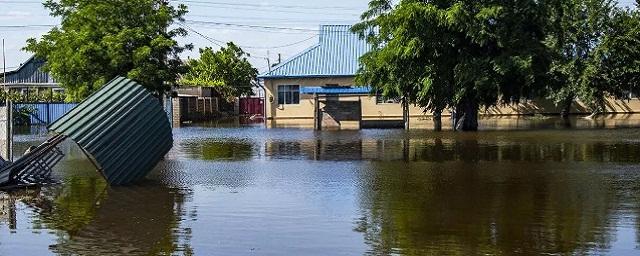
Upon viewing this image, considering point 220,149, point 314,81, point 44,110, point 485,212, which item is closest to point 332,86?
point 314,81

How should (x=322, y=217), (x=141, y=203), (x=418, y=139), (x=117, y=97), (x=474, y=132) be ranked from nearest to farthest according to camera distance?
1. (x=322, y=217)
2. (x=141, y=203)
3. (x=117, y=97)
4. (x=418, y=139)
5. (x=474, y=132)

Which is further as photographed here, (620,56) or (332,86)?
(332,86)

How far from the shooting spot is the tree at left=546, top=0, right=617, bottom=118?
3597cm

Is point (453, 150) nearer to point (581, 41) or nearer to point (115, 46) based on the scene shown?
point (115, 46)

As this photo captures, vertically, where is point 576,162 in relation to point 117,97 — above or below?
below

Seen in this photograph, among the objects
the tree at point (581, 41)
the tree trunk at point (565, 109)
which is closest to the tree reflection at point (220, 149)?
the tree at point (581, 41)

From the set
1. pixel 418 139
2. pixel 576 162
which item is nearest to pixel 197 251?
A: pixel 576 162

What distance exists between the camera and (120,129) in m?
14.4

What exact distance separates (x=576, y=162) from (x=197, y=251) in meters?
12.2

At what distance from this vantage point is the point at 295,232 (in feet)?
34.0

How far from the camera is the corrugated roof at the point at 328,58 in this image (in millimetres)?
50844

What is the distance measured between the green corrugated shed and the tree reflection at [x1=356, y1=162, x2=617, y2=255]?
392 centimetres

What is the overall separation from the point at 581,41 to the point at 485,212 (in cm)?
2940

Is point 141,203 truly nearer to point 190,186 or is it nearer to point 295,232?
point 190,186
